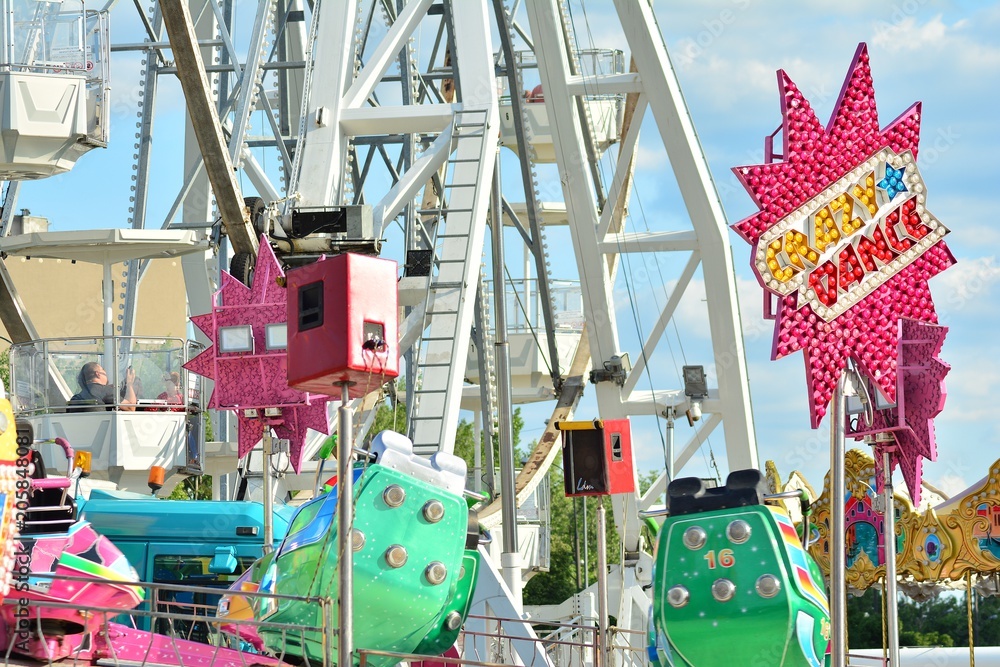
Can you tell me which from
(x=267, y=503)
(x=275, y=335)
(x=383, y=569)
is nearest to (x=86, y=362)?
(x=267, y=503)

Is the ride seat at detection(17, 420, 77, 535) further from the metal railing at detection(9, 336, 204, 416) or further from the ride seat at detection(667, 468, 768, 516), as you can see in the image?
the metal railing at detection(9, 336, 204, 416)

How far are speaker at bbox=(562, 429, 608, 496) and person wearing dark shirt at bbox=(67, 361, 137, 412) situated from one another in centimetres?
716

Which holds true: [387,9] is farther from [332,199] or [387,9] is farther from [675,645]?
[675,645]

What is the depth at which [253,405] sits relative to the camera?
40.9ft

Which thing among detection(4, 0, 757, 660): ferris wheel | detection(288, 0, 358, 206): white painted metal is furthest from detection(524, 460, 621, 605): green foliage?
detection(288, 0, 358, 206): white painted metal

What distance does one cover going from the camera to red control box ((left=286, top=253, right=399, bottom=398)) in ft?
26.5

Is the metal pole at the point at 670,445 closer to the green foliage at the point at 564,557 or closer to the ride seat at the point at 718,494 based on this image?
the ride seat at the point at 718,494

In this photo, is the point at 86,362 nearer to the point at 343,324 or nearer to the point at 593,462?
the point at 593,462

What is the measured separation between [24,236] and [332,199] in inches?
186

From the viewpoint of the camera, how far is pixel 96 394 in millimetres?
17297

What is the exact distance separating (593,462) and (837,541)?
3.24 meters

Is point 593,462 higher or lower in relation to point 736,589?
higher

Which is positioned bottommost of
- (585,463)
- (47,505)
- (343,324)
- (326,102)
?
(47,505)

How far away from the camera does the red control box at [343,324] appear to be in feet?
26.5
